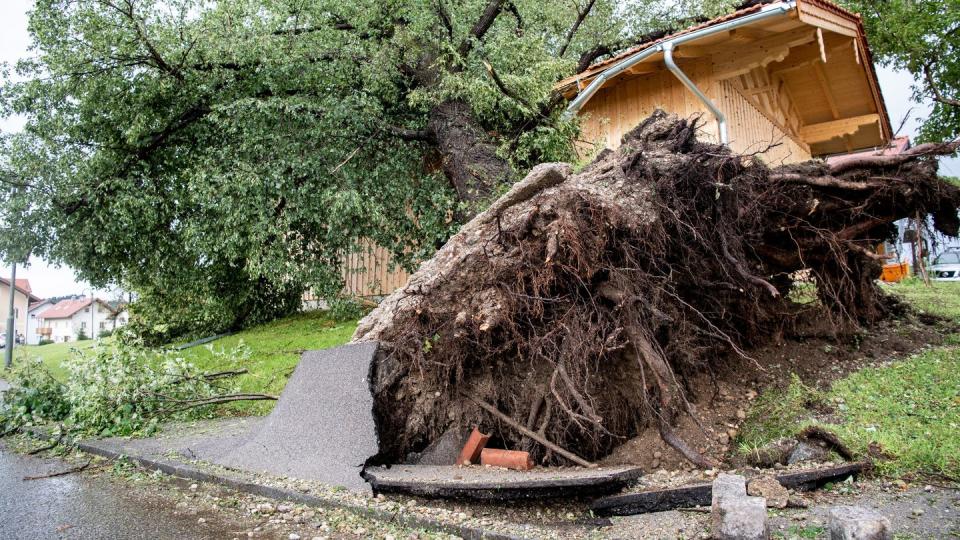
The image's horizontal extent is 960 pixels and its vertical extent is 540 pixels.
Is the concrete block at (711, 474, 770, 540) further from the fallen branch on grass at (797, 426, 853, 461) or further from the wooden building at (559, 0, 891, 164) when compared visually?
the wooden building at (559, 0, 891, 164)

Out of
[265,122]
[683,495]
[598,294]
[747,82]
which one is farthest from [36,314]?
[683,495]

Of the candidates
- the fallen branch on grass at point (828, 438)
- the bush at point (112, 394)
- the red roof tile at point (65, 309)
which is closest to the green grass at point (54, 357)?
the bush at point (112, 394)

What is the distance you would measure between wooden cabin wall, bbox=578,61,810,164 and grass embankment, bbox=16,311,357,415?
6.04m

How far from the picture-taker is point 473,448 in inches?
197

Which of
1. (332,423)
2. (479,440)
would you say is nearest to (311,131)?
(332,423)

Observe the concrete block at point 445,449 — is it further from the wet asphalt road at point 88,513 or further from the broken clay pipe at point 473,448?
the wet asphalt road at point 88,513

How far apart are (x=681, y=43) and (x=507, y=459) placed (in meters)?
7.69

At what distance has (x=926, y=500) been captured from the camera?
3.68m

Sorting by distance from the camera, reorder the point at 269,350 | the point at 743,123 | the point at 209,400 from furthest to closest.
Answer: the point at 743,123 < the point at 269,350 < the point at 209,400

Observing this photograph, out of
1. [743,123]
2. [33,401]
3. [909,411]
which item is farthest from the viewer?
[743,123]

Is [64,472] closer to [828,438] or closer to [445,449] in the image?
[445,449]

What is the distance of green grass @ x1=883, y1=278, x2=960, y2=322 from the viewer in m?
7.98

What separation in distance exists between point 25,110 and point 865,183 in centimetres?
1295

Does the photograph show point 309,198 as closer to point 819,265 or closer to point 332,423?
point 332,423
